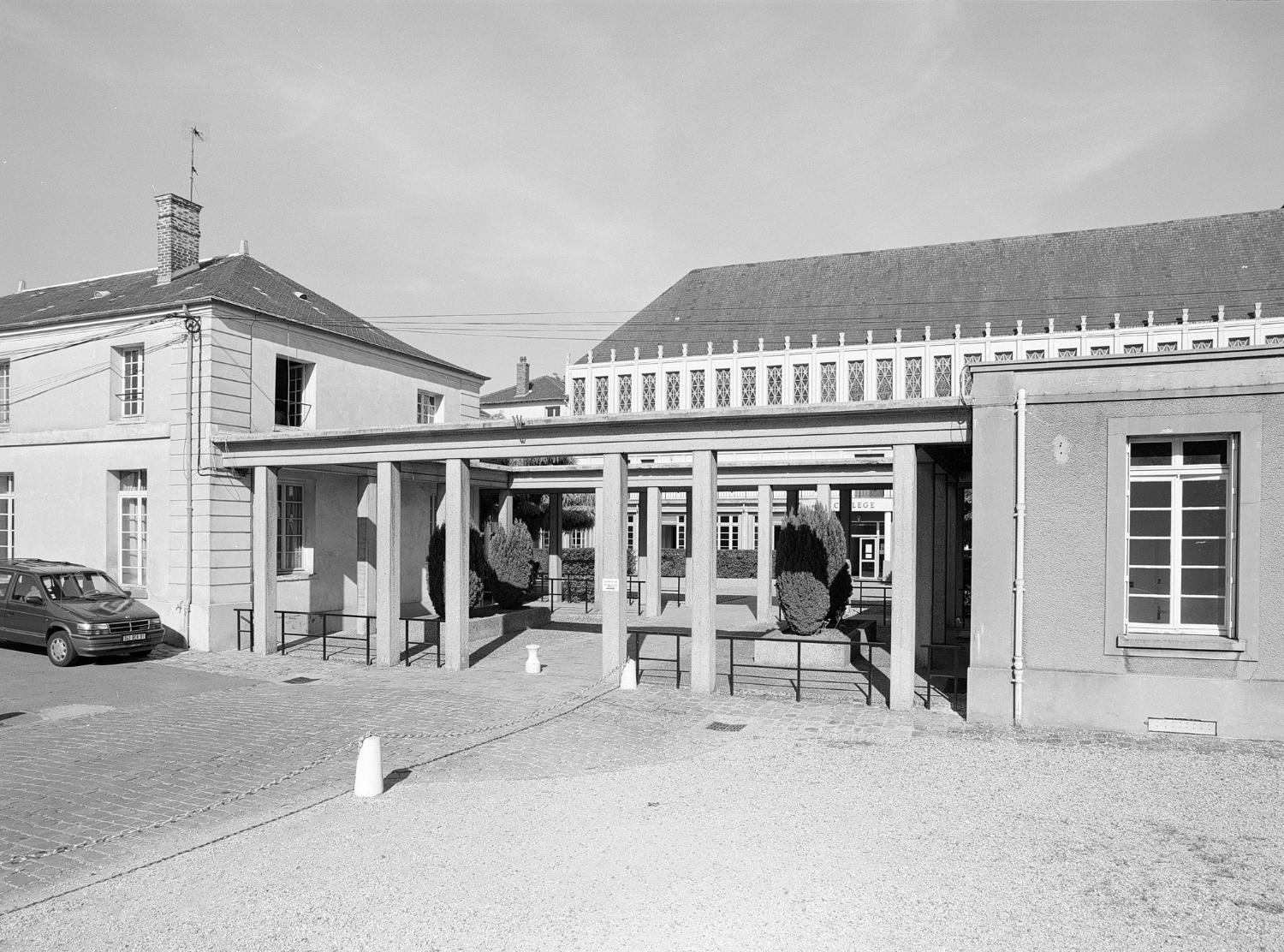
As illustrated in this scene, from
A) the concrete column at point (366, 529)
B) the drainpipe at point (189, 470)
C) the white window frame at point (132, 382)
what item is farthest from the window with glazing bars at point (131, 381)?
the concrete column at point (366, 529)

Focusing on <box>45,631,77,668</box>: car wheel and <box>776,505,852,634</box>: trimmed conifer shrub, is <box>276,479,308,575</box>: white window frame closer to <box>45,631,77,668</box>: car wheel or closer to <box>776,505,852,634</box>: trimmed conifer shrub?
<box>45,631,77,668</box>: car wheel

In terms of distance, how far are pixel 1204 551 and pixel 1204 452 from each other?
102cm

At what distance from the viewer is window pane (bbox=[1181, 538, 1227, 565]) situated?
30.7ft

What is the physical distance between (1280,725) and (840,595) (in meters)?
7.82

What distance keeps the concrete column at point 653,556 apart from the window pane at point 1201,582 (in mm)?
13291

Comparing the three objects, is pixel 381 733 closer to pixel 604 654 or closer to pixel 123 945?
pixel 604 654

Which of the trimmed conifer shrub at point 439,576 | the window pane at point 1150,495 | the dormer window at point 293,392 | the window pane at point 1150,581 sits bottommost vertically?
the trimmed conifer shrub at point 439,576

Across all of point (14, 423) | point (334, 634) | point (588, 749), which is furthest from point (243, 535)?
point (588, 749)

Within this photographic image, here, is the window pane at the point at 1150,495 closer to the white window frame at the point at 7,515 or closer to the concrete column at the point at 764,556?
the concrete column at the point at 764,556

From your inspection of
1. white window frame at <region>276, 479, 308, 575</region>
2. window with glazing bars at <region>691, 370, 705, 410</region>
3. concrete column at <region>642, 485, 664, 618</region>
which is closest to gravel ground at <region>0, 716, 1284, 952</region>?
white window frame at <region>276, 479, 308, 575</region>

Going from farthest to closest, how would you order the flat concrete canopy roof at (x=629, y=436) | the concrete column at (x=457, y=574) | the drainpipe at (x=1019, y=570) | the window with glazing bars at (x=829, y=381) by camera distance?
the window with glazing bars at (x=829, y=381) < the concrete column at (x=457, y=574) < the flat concrete canopy roof at (x=629, y=436) < the drainpipe at (x=1019, y=570)

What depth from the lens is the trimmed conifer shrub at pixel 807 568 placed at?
579 inches

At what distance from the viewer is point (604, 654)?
41.7 ft

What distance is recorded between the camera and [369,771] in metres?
7.32
